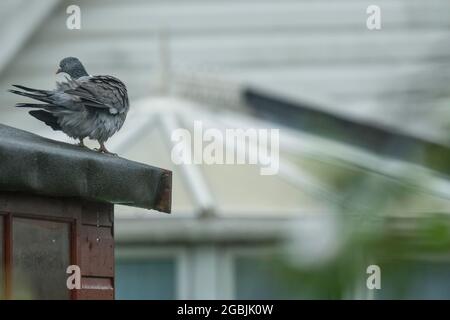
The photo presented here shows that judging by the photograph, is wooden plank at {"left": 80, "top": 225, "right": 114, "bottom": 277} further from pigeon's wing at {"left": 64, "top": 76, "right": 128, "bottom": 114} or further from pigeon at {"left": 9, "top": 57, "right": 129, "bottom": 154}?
pigeon's wing at {"left": 64, "top": 76, "right": 128, "bottom": 114}

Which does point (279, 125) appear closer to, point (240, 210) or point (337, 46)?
point (240, 210)

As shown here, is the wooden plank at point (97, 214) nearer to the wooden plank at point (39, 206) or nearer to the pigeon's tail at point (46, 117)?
the wooden plank at point (39, 206)

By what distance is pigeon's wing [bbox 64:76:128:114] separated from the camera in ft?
16.7

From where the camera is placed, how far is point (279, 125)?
8750 millimetres

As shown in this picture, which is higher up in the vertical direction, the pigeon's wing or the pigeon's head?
the pigeon's head

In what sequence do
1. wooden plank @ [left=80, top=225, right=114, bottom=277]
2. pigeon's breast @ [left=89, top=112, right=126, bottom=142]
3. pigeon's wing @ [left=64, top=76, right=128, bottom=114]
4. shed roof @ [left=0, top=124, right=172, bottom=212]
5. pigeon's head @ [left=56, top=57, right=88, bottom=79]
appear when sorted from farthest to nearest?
pigeon's head @ [left=56, top=57, right=88, bottom=79] → pigeon's breast @ [left=89, top=112, right=126, bottom=142] → pigeon's wing @ [left=64, top=76, right=128, bottom=114] → wooden plank @ [left=80, top=225, right=114, bottom=277] → shed roof @ [left=0, top=124, right=172, bottom=212]

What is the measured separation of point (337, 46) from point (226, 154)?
5.03 ft

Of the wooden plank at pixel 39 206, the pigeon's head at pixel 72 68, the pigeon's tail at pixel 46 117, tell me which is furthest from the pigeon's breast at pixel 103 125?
the wooden plank at pixel 39 206

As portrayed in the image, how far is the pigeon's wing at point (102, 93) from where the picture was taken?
16.7ft

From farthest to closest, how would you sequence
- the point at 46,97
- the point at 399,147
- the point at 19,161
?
the point at 46,97 < the point at 19,161 < the point at 399,147

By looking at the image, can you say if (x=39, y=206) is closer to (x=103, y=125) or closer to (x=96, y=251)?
(x=96, y=251)

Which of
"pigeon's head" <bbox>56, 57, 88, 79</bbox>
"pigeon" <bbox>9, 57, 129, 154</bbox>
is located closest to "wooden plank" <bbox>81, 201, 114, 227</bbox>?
"pigeon" <bbox>9, 57, 129, 154</bbox>

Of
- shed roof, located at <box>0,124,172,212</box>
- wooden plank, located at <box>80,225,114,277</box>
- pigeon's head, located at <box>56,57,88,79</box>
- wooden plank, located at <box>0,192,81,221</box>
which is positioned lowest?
wooden plank, located at <box>80,225,114,277</box>

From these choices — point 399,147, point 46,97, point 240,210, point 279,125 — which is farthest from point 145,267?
point 399,147
